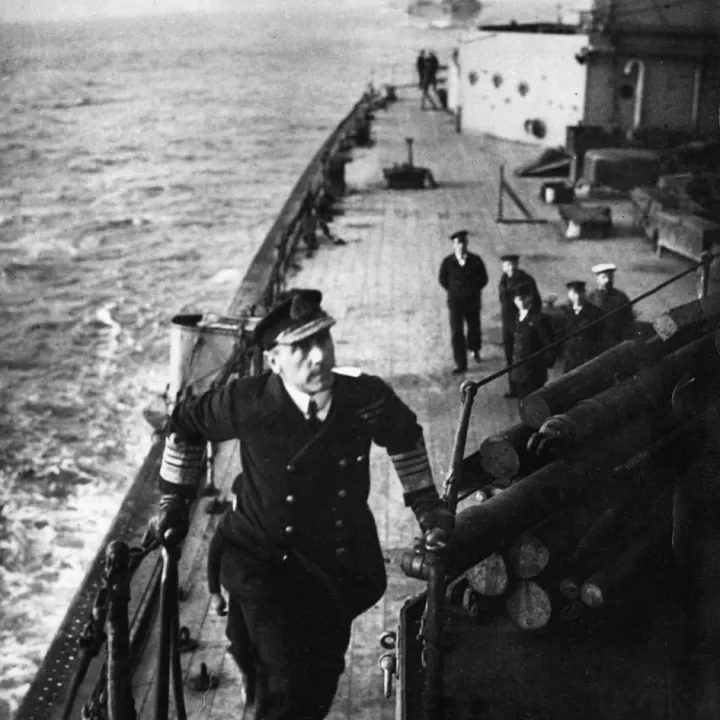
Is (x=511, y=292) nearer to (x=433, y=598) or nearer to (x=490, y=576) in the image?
(x=490, y=576)

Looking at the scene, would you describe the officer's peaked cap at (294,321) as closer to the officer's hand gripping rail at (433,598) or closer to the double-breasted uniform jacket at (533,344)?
the officer's hand gripping rail at (433,598)

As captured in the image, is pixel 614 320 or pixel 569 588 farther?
pixel 614 320

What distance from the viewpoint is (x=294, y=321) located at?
439 centimetres

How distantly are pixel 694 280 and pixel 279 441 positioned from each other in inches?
474

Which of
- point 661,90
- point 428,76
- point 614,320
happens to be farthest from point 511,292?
point 428,76

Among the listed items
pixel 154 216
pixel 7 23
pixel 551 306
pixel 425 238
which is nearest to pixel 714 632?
pixel 551 306

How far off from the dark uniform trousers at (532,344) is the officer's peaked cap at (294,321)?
5369 mm

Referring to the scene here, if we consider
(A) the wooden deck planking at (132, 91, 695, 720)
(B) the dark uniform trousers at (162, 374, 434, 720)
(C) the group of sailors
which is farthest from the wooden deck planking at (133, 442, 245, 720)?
(C) the group of sailors

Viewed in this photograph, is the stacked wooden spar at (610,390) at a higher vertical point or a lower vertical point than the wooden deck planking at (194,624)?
higher

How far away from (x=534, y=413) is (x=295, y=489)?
1791mm

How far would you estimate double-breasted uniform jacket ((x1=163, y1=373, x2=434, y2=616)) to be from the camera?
4.51 m

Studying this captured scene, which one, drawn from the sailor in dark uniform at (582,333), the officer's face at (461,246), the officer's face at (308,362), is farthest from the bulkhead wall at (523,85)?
the officer's face at (308,362)

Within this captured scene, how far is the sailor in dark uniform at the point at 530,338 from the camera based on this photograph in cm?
967

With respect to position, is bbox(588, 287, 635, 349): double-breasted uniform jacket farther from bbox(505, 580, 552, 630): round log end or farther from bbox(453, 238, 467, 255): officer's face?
bbox(505, 580, 552, 630): round log end
